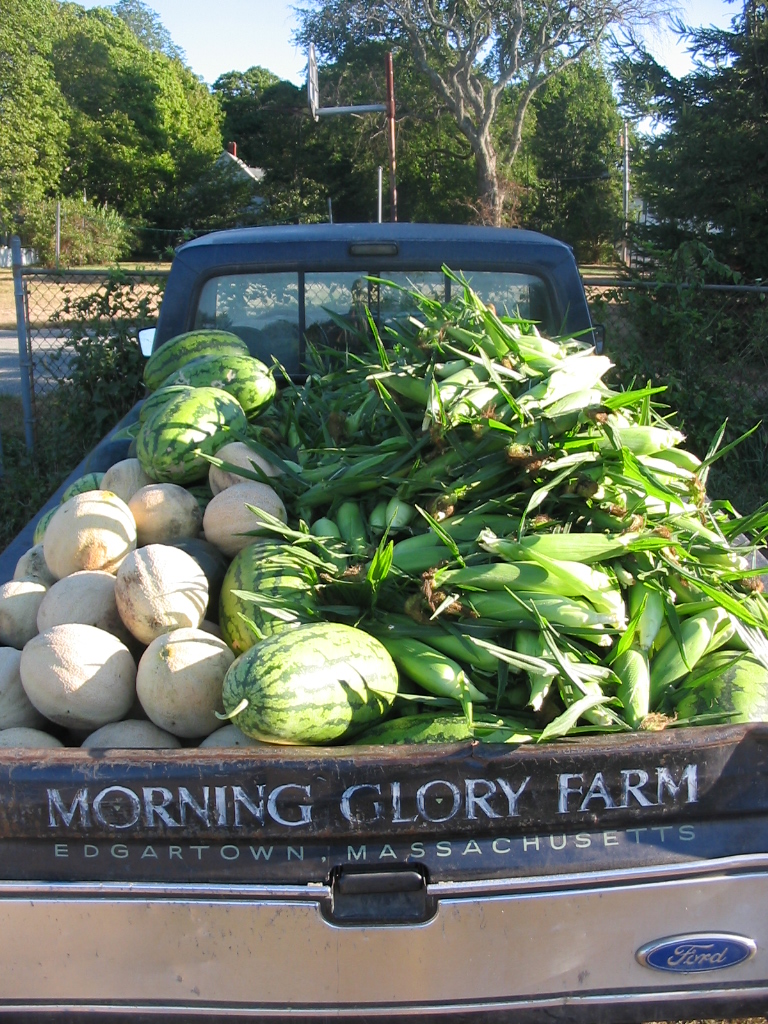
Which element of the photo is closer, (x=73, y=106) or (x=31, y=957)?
(x=31, y=957)

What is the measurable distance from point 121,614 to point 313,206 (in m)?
43.5

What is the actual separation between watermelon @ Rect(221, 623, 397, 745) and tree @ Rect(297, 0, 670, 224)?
109 ft

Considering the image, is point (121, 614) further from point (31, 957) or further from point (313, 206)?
point (313, 206)

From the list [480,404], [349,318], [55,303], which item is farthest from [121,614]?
[55,303]

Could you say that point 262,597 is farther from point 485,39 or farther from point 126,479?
point 485,39

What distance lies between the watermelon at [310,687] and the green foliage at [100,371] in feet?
18.9

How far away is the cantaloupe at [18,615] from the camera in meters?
2.59

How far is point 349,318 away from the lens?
3.99 meters

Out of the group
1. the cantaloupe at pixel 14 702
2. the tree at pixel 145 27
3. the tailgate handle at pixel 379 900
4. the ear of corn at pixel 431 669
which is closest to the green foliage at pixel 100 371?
the cantaloupe at pixel 14 702

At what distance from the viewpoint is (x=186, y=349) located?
376 cm

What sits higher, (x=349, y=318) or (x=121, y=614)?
(x=349, y=318)

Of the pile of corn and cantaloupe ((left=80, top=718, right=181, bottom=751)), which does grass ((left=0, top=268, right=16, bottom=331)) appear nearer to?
the pile of corn

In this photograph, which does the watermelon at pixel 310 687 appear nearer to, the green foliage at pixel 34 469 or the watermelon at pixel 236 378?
the watermelon at pixel 236 378

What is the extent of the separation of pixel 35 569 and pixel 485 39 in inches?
1396
